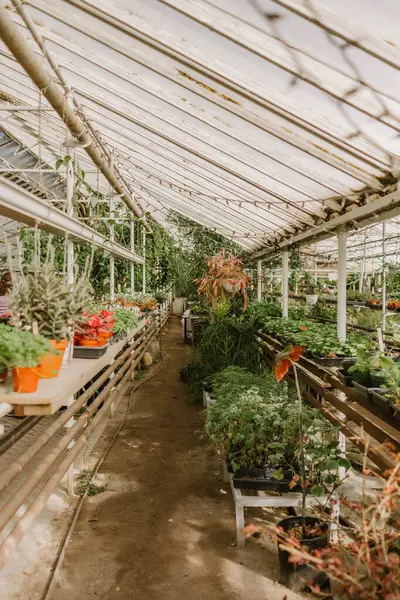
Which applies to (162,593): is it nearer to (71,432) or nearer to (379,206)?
(71,432)

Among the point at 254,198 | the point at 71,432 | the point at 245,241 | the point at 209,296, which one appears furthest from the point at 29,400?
the point at 245,241

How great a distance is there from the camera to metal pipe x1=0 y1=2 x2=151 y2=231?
8.59 ft

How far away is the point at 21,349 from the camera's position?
193 cm

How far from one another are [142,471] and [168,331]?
1219cm

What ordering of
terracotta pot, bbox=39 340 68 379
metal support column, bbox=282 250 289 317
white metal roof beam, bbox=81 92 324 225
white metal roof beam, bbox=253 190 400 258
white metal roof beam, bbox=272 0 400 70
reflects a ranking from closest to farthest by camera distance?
1. white metal roof beam, bbox=272 0 400 70
2. terracotta pot, bbox=39 340 68 379
3. white metal roof beam, bbox=253 190 400 258
4. white metal roof beam, bbox=81 92 324 225
5. metal support column, bbox=282 250 289 317

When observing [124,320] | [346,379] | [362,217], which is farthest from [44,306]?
[124,320]

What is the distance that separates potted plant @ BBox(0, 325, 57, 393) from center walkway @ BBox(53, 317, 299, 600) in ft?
5.38

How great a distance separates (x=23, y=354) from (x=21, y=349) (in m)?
0.03

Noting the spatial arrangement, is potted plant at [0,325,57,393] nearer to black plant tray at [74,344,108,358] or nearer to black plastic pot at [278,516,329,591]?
black plant tray at [74,344,108,358]

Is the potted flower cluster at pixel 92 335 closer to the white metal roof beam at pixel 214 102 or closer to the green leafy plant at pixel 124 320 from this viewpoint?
the green leafy plant at pixel 124 320

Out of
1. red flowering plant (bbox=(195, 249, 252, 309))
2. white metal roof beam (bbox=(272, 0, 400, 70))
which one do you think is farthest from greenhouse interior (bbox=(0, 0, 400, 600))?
red flowering plant (bbox=(195, 249, 252, 309))

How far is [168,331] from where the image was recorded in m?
17.1

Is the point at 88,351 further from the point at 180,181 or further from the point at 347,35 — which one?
the point at 180,181

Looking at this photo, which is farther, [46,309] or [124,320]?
[124,320]
